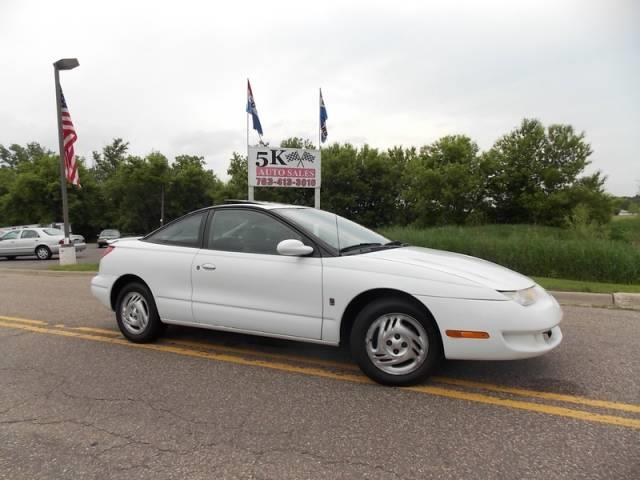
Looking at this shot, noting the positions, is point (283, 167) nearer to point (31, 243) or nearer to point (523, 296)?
point (31, 243)

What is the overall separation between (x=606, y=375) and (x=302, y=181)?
12.5 metres

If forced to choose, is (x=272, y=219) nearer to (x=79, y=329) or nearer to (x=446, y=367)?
(x=446, y=367)

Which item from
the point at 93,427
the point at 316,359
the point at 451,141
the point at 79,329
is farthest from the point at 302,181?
the point at 451,141

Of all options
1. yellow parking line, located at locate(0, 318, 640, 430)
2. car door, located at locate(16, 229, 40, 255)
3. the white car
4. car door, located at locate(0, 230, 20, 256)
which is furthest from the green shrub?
car door, located at locate(0, 230, 20, 256)

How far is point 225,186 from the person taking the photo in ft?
164

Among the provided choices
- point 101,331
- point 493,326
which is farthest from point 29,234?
point 493,326

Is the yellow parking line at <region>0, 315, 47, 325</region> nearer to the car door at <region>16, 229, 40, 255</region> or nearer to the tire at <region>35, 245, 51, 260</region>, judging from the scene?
the tire at <region>35, 245, 51, 260</region>

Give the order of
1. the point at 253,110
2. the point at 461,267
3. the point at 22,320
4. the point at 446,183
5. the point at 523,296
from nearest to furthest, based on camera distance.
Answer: the point at 523,296
the point at 461,267
the point at 22,320
the point at 253,110
the point at 446,183

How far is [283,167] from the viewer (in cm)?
1530

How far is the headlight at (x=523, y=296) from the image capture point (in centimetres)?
336

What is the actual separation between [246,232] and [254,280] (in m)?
0.52

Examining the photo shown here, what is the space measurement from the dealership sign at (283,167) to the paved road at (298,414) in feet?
35.6

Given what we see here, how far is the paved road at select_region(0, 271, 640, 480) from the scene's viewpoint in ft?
8.26

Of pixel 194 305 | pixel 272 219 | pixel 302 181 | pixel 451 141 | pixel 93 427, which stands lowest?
pixel 93 427
